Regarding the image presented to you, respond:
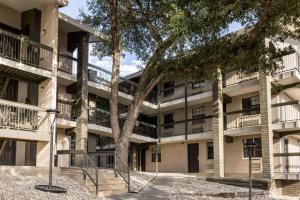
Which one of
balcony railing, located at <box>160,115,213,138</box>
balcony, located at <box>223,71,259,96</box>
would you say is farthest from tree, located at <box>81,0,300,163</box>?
balcony railing, located at <box>160,115,213,138</box>

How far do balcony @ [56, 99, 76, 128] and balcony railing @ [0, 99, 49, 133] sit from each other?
4056 mm

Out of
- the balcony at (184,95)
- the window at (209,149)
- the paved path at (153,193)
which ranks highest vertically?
the balcony at (184,95)

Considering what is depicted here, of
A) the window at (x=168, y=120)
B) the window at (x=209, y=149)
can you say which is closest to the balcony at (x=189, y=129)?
the window at (x=168, y=120)

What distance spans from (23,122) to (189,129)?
1711 centimetres

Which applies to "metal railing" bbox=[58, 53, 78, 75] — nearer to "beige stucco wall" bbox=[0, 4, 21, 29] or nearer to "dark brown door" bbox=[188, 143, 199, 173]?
"beige stucco wall" bbox=[0, 4, 21, 29]

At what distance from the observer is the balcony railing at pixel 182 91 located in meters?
32.3

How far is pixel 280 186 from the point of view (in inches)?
1005

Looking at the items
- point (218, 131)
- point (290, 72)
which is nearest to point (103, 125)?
point (218, 131)

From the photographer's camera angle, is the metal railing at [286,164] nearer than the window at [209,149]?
Yes

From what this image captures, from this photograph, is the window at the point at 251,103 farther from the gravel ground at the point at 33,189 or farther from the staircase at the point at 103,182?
the gravel ground at the point at 33,189

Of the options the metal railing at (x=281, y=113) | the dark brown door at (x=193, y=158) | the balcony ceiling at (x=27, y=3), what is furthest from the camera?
the dark brown door at (x=193, y=158)

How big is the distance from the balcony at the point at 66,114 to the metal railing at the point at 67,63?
1850mm

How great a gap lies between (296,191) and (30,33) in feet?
54.7

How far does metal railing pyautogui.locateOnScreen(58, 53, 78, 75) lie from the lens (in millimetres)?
25578
